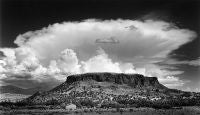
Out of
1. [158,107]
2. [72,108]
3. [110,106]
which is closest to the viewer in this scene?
[72,108]

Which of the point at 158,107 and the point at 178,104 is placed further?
the point at 178,104

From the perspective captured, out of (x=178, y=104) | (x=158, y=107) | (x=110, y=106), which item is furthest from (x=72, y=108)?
(x=178, y=104)

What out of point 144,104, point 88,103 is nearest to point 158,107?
point 144,104

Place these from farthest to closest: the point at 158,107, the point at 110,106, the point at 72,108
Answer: the point at 110,106
the point at 158,107
the point at 72,108

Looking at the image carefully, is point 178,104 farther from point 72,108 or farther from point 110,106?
point 72,108

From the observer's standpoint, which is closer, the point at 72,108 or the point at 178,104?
the point at 72,108

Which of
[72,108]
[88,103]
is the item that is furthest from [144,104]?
[72,108]

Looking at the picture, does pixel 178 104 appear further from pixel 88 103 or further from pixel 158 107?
pixel 88 103

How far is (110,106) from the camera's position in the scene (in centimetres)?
18950

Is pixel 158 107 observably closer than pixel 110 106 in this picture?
Yes

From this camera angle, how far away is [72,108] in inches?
6555

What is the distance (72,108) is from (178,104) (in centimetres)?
6921

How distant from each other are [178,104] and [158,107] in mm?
24770

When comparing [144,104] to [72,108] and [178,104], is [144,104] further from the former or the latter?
[72,108]
